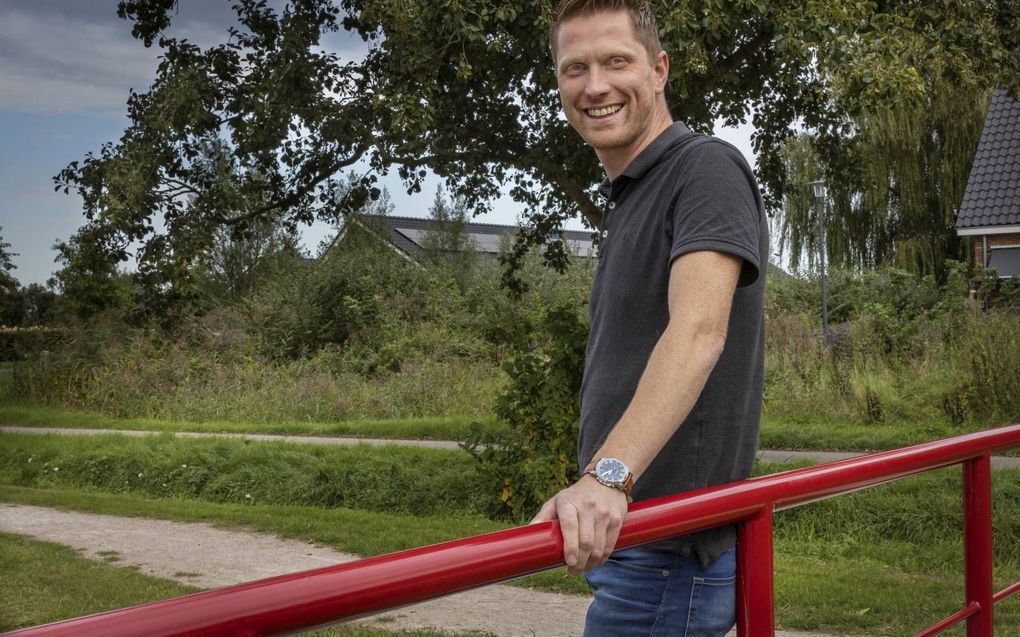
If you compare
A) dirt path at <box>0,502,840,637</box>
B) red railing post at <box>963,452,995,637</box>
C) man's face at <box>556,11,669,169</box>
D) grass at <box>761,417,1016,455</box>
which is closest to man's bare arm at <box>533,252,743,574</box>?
man's face at <box>556,11,669,169</box>

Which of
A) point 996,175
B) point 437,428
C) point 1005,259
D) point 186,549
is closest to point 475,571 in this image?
point 186,549

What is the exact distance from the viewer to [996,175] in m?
21.6

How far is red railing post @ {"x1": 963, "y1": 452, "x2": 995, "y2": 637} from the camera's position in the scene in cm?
246

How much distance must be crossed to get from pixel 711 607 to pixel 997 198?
21.8 meters

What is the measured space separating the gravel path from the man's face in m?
7.68

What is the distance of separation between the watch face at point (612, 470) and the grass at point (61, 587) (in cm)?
528

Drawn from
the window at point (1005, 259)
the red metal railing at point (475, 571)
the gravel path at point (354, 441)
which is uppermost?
the window at point (1005, 259)

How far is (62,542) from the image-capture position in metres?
8.51

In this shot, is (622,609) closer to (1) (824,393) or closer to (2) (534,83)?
(2) (534,83)

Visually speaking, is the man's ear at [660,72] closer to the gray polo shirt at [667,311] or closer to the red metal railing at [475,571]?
the gray polo shirt at [667,311]

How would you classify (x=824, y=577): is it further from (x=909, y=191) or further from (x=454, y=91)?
(x=909, y=191)

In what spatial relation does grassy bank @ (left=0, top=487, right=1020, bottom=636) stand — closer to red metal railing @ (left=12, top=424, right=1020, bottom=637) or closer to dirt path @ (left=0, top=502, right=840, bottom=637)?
dirt path @ (left=0, top=502, right=840, bottom=637)

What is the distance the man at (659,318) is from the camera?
162cm

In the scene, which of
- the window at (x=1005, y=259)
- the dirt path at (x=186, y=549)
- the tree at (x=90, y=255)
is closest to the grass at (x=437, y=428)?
the dirt path at (x=186, y=549)
